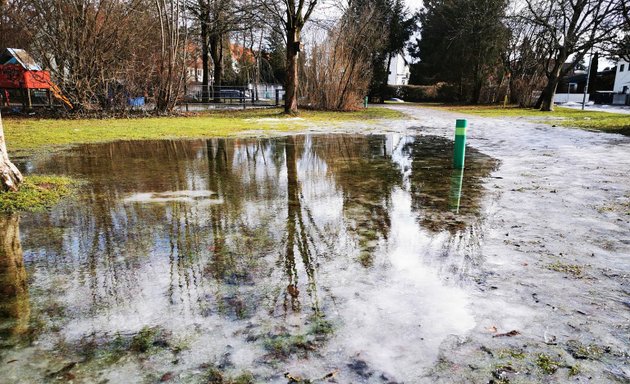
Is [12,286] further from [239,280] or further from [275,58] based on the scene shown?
[275,58]

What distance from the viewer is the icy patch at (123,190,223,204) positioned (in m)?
5.70

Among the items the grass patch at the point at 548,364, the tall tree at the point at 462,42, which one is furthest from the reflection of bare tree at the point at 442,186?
the tall tree at the point at 462,42

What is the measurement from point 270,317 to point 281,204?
286 centimetres

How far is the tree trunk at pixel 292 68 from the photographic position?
20750 mm

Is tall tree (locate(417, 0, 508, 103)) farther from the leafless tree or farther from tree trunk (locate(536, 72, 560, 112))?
the leafless tree

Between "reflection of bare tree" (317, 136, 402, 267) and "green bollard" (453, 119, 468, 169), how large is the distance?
1.11m

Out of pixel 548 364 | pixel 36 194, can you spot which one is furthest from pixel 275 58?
pixel 548 364

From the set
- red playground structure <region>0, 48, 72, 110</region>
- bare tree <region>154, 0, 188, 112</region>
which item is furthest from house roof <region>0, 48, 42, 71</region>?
bare tree <region>154, 0, 188, 112</region>

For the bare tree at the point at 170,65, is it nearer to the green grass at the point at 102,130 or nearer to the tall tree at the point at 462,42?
the green grass at the point at 102,130

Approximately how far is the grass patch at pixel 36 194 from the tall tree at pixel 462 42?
109ft

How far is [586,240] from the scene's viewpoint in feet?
13.9

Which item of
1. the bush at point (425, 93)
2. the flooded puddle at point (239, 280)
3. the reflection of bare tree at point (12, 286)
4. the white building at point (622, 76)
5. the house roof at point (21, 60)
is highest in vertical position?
the white building at point (622, 76)

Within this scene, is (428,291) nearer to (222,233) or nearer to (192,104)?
(222,233)

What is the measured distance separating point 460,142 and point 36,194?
651 centimetres
